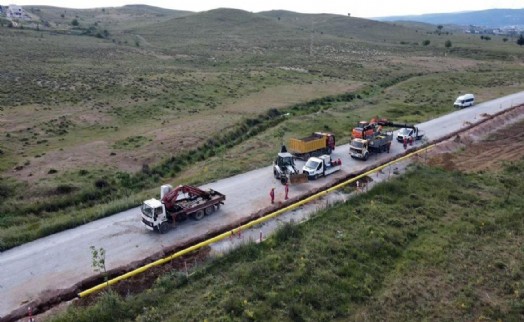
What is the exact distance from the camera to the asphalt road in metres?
19.8

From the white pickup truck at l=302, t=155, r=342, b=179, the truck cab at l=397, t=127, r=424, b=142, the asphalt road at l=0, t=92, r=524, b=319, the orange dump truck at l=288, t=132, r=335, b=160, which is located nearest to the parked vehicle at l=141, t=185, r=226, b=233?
the asphalt road at l=0, t=92, r=524, b=319

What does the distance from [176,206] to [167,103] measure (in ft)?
116

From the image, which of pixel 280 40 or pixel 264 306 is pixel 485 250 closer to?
pixel 264 306

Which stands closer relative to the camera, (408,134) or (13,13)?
(408,134)

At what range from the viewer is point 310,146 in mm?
36750

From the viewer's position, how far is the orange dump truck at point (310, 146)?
3669 cm

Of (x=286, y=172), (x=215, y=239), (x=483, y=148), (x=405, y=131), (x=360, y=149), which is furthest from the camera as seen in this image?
(x=405, y=131)

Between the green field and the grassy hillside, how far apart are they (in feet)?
31.3

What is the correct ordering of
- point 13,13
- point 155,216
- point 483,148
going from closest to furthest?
point 155,216, point 483,148, point 13,13

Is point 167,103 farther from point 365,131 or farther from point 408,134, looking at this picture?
point 408,134

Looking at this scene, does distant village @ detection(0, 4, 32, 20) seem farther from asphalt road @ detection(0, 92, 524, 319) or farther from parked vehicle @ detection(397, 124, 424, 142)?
asphalt road @ detection(0, 92, 524, 319)

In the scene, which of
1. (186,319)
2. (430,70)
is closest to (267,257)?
(186,319)

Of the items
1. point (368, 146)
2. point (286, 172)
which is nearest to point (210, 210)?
point (286, 172)

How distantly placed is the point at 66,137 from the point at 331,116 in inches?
1106
